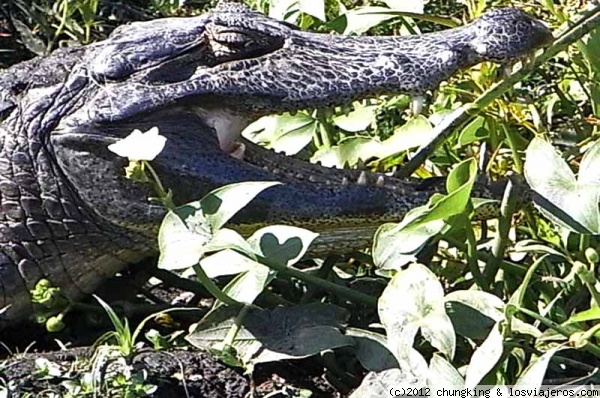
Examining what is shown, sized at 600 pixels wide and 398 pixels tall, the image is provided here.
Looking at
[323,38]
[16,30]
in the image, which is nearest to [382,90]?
[323,38]

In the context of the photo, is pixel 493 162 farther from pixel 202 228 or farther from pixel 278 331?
pixel 202 228

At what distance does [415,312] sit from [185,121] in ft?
2.50

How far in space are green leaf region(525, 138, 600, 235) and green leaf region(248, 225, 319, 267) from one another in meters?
0.36

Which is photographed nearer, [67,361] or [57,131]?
[67,361]

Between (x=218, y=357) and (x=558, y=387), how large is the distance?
57 cm

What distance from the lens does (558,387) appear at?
200 centimetres

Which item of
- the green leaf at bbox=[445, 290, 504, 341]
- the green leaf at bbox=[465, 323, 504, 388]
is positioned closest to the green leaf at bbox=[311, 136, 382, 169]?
the green leaf at bbox=[445, 290, 504, 341]

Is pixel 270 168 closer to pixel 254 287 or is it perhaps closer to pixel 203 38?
pixel 203 38

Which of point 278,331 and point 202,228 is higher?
point 202,228

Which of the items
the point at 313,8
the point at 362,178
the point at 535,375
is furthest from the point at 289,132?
the point at 535,375

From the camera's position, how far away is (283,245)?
2.08 m

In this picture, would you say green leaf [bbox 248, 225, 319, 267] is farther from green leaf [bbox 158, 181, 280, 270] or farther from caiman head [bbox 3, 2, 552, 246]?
caiman head [bbox 3, 2, 552, 246]

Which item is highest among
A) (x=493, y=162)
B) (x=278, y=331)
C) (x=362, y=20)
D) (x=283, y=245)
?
(x=362, y=20)

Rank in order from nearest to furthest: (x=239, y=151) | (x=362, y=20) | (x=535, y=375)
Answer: (x=535, y=375) → (x=239, y=151) → (x=362, y=20)
